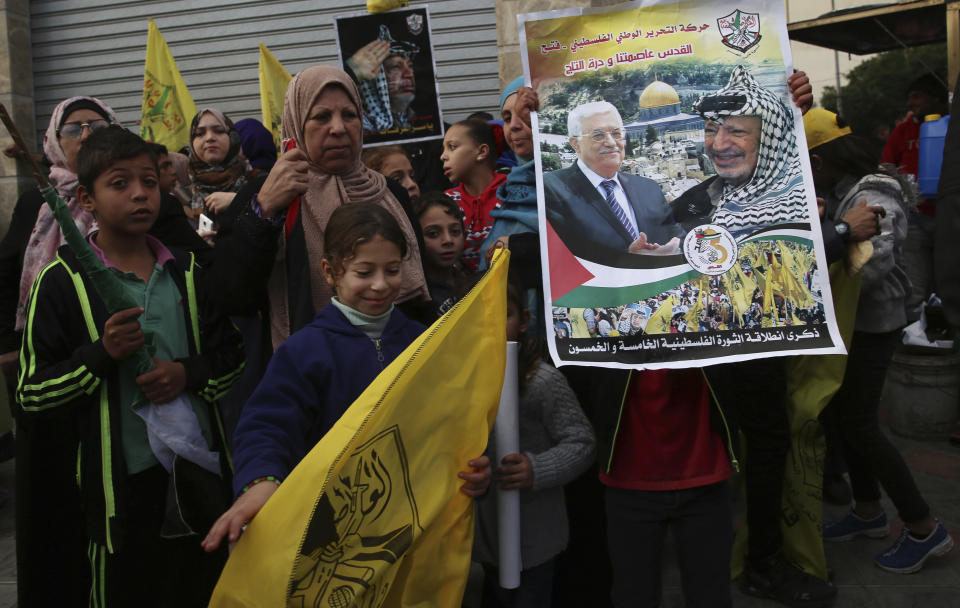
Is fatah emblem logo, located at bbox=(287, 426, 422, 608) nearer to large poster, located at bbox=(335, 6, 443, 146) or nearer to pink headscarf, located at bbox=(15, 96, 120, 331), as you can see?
pink headscarf, located at bbox=(15, 96, 120, 331)

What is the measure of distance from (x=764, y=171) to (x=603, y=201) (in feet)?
1.50

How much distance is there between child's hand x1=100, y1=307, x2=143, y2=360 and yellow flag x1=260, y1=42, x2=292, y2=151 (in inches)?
122

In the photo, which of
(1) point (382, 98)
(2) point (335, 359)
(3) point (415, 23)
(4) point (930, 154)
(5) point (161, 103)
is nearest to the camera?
(2) point (335, 359)


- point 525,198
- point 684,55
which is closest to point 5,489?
point 525,198

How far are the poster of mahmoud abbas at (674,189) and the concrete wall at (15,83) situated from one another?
22.2 feet

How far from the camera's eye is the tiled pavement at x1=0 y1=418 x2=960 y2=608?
3.15m

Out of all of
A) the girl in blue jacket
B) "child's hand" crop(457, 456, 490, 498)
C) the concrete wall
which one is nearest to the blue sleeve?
the girl in blue jacket

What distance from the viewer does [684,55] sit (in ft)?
7.47

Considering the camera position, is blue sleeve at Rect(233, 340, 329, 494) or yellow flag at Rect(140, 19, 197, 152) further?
yellow flag at Rect(140, 19, 197, 152)

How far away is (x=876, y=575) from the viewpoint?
3354mm

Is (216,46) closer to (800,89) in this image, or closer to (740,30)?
(740,30)

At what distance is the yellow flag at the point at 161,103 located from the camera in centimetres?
558

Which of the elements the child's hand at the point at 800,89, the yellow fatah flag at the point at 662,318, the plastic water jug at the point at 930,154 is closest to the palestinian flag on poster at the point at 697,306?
the yellow fatah flag at the point at 662,318

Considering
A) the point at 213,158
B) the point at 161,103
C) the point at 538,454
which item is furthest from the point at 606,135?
the point at 161,103
